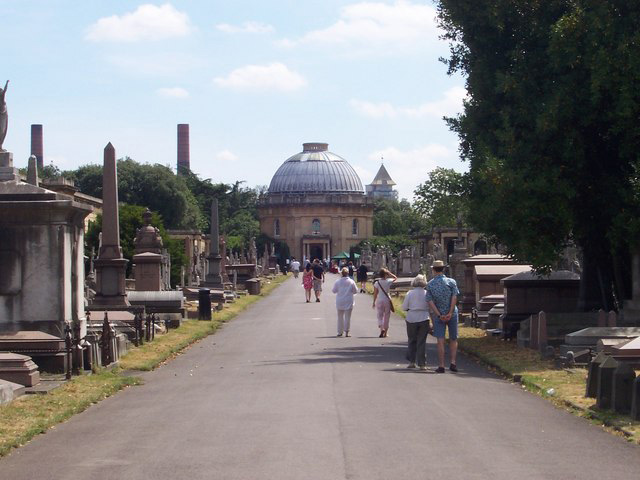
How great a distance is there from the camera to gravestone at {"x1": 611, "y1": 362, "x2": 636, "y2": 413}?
41.0 ft

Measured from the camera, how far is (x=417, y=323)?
18.6 metres

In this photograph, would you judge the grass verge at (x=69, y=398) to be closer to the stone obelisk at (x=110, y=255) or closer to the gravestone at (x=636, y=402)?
the stone obelisk at (x=110, y=255)

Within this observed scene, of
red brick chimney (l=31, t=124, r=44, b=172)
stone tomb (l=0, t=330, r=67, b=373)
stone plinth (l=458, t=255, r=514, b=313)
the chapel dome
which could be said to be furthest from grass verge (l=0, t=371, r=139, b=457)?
the chapel dome

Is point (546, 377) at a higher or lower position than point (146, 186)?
lower

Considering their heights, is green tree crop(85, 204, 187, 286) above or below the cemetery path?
above

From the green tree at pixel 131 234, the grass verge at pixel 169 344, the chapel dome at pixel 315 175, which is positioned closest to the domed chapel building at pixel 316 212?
the chapel dome at pixel 315 175

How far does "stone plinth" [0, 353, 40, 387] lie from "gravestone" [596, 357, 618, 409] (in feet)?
22.5

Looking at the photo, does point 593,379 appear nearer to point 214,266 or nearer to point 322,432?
point 322,432

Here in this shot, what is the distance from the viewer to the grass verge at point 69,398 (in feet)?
37.9

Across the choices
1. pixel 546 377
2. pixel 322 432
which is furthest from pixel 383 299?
pixel 322 432

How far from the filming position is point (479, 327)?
3036 centimetres

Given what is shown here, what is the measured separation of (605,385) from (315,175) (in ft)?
540

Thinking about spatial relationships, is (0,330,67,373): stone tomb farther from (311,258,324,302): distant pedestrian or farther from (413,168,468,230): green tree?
(413,168,468,230): green tree

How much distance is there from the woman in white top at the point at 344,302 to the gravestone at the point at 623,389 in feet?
45.1
